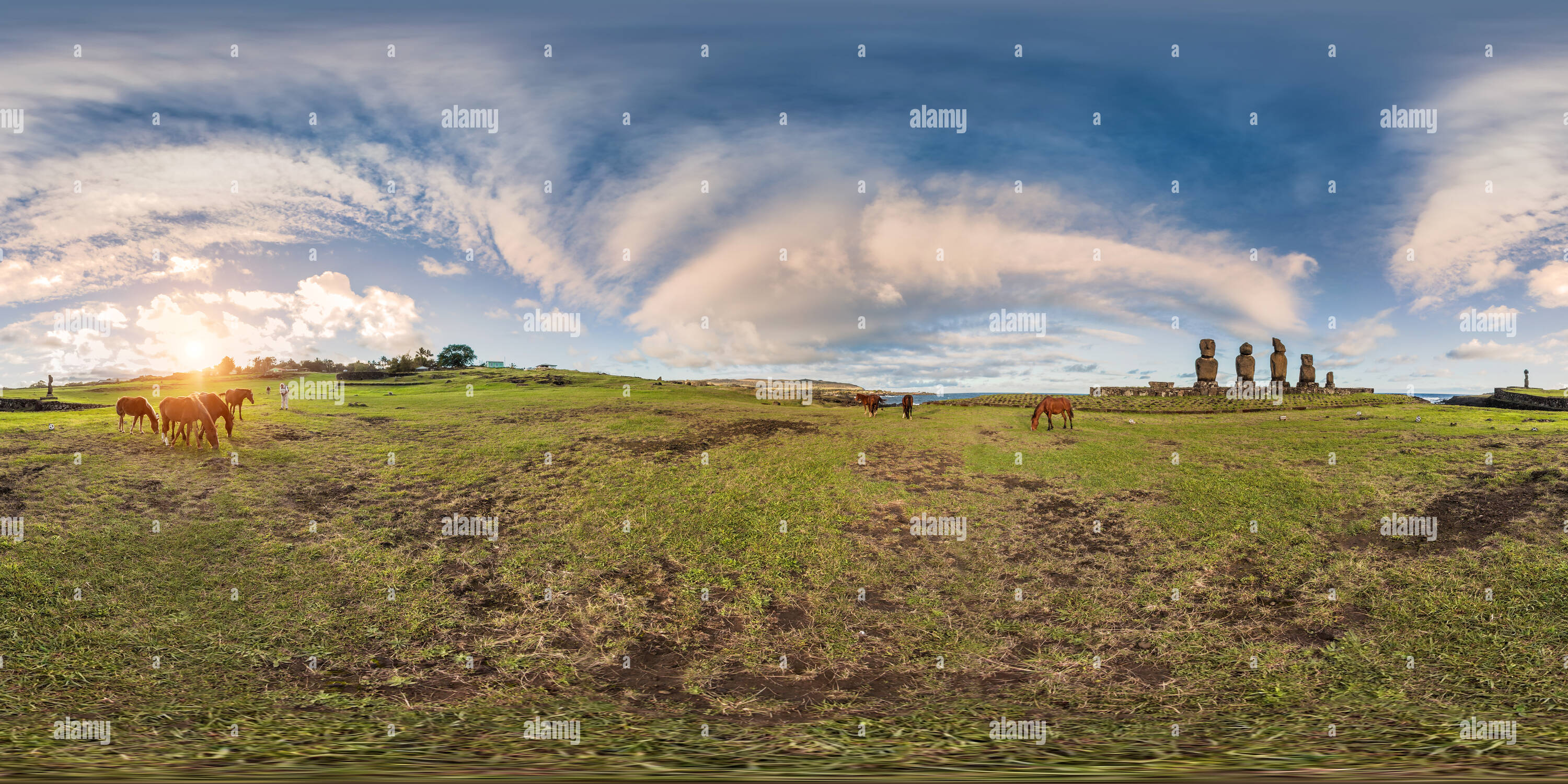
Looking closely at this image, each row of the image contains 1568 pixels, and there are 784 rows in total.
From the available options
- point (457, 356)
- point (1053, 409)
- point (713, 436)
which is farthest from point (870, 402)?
point (457, 356)

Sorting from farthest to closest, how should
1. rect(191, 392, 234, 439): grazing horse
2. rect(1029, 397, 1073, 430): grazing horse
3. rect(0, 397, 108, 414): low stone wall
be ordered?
rect(1029, 397, 1073, 430): grazing horse, rect(0, 397, 108, 414): low stone wall, rect(191, 392, 234, 439): grazing horse

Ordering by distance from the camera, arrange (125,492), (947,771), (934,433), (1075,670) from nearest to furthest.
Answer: (947,771) → (1075,670) → (125,492) → (934,433)

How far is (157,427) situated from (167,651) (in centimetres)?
1347

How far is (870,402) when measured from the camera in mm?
26453

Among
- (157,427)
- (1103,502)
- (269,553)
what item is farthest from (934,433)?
(157,427)

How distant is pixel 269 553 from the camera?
10734 millimetres

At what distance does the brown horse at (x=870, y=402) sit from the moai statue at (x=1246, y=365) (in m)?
23.0

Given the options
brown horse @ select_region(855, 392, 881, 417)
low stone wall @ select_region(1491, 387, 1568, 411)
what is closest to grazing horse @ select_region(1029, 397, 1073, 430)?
brown horse @ select_region(855, 392, 881, 417)

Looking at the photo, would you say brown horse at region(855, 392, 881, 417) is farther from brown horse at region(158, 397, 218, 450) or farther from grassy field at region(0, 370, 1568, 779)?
brown horse at region(158, 397, 218, 450)

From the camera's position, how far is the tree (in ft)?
253

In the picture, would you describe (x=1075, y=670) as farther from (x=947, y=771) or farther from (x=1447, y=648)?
(x=1447, y=648)

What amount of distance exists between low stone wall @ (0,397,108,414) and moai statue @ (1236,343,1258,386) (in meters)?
55.8

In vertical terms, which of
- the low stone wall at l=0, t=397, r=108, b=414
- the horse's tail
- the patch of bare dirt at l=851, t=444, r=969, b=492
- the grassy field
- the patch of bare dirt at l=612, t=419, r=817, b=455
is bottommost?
the grassy field

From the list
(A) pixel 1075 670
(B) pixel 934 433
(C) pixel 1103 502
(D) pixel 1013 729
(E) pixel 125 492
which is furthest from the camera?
(B) pixel 934 433
